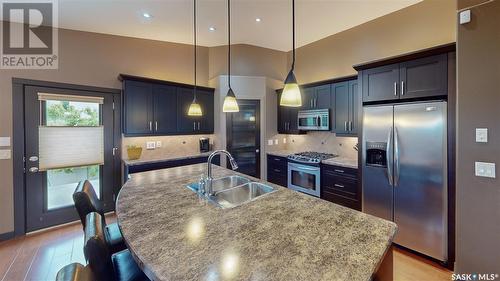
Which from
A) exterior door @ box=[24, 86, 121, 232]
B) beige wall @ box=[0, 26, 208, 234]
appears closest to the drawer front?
beige wall @ box=[0, 26, 208, 234]

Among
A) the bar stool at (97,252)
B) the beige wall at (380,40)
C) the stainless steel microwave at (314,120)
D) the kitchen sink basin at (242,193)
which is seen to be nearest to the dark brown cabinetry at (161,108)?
the stainless steel microwave at (314,120)

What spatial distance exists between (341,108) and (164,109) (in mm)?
3165

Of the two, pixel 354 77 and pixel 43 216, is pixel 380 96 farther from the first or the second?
pixel 43 216

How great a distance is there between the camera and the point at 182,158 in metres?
4.07

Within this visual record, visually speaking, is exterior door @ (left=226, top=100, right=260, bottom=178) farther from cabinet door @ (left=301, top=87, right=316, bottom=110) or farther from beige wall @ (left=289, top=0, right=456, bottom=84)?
beige wall @ (left=289, top=0, right=456, bottom=84)

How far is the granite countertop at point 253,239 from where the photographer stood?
2.90ft

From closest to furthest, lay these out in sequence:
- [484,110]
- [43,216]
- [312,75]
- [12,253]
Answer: [484,110], [12,253], [43,216], [312,75]

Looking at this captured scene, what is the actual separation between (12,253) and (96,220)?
2.75m

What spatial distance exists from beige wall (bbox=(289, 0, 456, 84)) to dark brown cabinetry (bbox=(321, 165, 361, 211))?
1837mm

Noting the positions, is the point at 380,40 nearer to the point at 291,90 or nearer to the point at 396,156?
the point at 396,156

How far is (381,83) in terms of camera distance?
2.82 m

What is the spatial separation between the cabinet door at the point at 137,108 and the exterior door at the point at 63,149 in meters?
0.36

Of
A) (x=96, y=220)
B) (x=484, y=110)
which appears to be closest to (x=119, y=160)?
(x=96, y=220)

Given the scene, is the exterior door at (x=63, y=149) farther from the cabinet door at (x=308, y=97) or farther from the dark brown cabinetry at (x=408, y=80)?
the dark brown cabinetry at (x=408, y=80)
